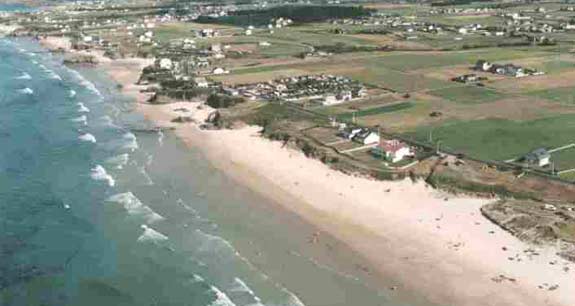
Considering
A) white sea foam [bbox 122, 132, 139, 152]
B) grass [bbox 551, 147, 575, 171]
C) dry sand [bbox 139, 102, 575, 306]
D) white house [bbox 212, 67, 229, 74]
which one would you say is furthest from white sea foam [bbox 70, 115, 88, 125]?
grass [bbox 551, 147, 575, 171]

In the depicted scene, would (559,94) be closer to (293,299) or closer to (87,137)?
(87,137)

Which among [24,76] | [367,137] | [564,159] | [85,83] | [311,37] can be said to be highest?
[367,137]

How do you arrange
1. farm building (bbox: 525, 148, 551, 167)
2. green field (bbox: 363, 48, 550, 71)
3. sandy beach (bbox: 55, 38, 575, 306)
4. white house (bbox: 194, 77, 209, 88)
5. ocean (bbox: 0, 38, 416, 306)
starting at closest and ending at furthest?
sandy beach (bbox: 55, 38, 575, 306)
ocean (bbox: 0, 38, 416, 306)
farm building (bbox: 525, 148, 551, 167)
white house (bbox: 194, 77, 209, 88)
green field (bbox: 363, 48, 550, 71)

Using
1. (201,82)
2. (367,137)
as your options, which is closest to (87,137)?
(367,137)

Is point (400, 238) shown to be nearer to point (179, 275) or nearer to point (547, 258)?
point (547, 258)

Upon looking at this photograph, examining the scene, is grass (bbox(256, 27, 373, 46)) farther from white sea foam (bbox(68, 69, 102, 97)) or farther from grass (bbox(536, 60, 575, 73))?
white sea foam (bbox(68, 69, 102, 97))
